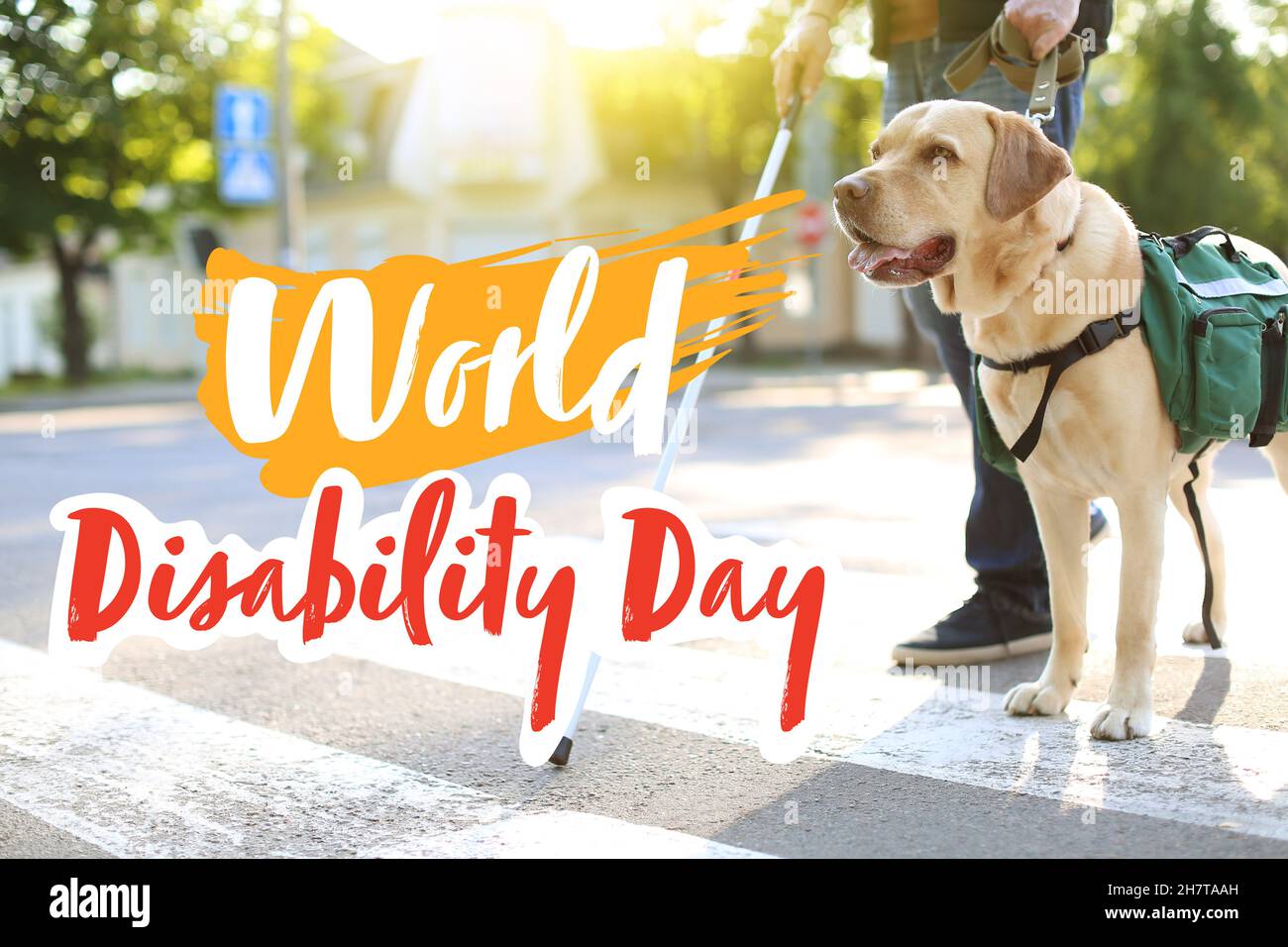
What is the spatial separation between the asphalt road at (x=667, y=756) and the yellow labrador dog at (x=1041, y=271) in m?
0.37

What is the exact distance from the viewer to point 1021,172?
3.08 meters

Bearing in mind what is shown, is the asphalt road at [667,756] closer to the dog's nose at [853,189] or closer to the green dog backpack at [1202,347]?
the green dog backpack at [1202,347]

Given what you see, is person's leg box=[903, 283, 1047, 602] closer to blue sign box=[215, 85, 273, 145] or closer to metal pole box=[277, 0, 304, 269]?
metal pole box=[277, 0, 304, 269]

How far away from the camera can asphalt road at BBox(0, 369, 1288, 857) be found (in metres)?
2.59

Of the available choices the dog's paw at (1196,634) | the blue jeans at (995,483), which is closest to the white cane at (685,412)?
the blue jeans at (995,483)

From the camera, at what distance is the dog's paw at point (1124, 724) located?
310 centimetres

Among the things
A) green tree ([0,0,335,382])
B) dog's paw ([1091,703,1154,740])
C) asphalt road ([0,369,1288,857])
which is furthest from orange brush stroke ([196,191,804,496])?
green tree ([0,0,335,382])

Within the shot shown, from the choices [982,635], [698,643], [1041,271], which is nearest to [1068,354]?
[1041,271]

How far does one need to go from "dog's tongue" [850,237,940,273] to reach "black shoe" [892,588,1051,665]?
4.08 feet

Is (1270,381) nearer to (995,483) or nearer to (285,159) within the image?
(995,483)

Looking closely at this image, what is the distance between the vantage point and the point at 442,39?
3156cm

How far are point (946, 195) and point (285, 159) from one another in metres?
20.1
